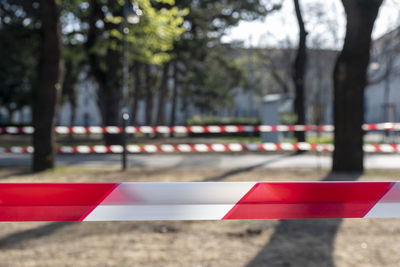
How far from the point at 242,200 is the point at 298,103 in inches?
666

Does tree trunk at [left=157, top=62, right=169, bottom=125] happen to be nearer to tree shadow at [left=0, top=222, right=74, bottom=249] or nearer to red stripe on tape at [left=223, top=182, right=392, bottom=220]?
tree shadow at [left=0, top=222, right=74, bottom=249]

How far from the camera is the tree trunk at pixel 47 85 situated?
10727 mm

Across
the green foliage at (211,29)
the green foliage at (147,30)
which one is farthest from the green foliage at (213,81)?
the green foliage at (147,30)

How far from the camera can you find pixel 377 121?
54.5 m

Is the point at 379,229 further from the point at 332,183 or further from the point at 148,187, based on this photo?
the point at 148,187

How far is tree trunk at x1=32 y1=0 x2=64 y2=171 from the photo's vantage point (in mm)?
10727

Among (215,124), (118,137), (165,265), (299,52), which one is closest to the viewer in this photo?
(165,265)

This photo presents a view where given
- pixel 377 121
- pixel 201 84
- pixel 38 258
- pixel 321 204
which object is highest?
pixel 321 204

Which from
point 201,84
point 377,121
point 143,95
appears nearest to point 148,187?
point 201,84

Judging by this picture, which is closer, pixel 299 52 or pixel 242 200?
pixel 242 200

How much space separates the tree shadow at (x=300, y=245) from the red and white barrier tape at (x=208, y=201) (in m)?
1.65

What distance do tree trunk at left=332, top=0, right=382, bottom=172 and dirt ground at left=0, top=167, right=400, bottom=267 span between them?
497 centimetres

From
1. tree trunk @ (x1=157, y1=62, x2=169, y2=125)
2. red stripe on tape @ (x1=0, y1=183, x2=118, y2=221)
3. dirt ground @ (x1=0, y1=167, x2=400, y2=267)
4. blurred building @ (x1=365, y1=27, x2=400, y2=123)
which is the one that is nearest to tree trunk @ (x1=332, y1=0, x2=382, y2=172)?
dirt ground @ (x1=0, y1=167, x2=400, y2=267)

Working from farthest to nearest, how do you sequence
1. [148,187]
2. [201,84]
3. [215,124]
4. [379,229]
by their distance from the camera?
[215,124] < [201,84] < [379,229] < [148,187]
